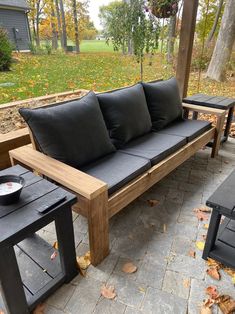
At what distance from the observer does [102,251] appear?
1517mm

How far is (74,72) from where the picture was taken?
4359 millimetres

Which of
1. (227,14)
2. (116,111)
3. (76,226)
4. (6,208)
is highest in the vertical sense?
(227,14)

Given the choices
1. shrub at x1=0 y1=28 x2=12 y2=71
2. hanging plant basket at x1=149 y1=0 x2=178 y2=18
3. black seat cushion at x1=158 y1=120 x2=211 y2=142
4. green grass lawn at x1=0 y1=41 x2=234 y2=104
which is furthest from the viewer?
green grass lawn at x1=0 y1=41 x2=234 y2=104

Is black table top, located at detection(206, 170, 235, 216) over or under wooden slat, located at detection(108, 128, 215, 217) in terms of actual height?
over

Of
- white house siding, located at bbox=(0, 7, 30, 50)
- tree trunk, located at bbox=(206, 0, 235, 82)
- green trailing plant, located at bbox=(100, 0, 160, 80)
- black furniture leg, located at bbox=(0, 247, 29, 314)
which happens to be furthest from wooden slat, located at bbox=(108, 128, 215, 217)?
tree trunk, located at bbox=(206, 0, 235, 82)

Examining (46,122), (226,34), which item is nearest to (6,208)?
(46,122)

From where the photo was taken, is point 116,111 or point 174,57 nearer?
point 116,111

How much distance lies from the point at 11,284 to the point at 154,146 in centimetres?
148

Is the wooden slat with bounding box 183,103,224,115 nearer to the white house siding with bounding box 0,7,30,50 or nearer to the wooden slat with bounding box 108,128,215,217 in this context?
the wooden slat with bounding box 108,128,215,217

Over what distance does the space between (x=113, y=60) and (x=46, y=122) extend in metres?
3.16

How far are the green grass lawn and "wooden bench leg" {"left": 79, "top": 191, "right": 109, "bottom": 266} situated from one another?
2425 millimetres

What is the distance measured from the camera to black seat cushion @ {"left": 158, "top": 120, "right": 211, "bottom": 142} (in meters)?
2.43

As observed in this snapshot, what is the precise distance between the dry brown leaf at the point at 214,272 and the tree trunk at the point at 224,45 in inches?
212

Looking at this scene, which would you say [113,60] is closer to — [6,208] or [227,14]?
[227,14]
